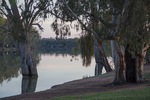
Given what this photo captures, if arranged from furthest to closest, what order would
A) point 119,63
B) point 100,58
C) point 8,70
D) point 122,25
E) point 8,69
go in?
point 8,69 → point 8,70 → point 100,58 → point 119,63 → point 122,25

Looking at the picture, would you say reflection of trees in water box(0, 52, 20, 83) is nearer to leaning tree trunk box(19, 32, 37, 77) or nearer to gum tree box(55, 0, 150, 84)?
leaning tree trunk box(19, 32, 37, 77)

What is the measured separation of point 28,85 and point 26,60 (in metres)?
4.69

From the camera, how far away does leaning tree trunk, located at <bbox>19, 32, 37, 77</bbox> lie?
2761 centimetres

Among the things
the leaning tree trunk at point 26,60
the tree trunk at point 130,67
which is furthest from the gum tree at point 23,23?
the tree trunk at point 130,67

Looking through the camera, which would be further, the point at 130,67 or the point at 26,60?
the point at 26,60

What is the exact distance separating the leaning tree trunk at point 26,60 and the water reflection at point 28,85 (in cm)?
65

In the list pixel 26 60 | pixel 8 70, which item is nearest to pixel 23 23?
pixel 26 60

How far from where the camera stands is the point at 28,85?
23422 mm

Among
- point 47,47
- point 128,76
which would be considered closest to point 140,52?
point 128,76

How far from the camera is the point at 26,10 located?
25.0 meters

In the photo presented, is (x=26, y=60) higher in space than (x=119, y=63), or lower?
lower

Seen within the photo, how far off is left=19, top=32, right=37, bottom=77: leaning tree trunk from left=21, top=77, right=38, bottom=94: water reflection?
2.14 ft

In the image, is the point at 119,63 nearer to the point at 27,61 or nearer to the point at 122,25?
the point at 122,25

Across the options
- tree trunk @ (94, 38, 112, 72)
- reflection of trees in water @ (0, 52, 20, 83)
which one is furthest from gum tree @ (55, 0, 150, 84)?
reflection of trees in water @ (0, 52, 20, 83)
